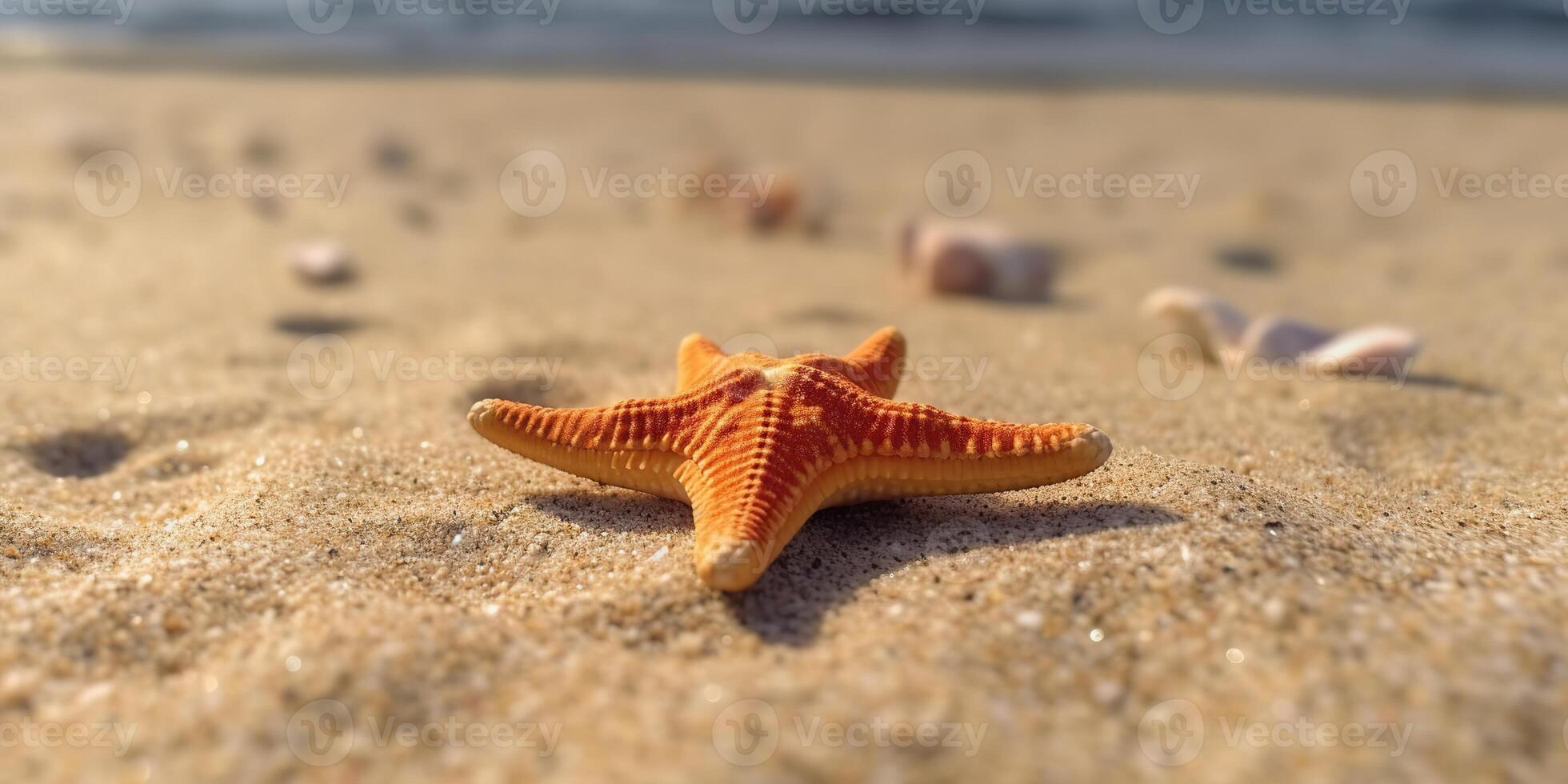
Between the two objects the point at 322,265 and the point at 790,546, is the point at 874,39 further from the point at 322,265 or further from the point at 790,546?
the point at 790,546

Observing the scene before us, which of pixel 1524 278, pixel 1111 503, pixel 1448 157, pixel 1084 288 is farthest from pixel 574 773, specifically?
pixel 1448 157

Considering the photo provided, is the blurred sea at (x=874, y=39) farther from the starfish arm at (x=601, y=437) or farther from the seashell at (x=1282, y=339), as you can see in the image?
the starfish arm at (x=601, y=437)

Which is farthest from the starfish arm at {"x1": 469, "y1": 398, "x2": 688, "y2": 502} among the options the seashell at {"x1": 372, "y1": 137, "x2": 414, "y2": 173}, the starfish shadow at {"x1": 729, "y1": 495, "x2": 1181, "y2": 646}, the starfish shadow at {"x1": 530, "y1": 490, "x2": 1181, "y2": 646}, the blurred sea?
the blurred sea

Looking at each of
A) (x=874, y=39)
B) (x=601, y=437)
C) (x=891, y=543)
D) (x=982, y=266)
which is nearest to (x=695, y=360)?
(x=601, y=437)

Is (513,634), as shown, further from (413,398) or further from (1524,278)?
(1524,278)

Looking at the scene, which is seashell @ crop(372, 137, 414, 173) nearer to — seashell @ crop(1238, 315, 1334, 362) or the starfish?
the starfish
